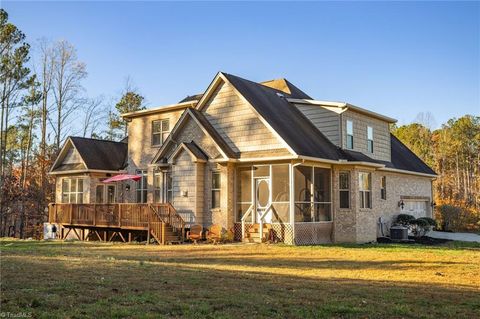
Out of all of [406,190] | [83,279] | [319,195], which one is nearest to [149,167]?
[319,195]

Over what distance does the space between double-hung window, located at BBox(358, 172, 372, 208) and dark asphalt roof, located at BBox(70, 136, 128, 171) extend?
47.5 feet

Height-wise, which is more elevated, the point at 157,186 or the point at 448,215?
the point at 157,186

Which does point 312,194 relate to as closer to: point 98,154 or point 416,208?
point 416,208

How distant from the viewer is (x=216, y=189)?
74.0ft

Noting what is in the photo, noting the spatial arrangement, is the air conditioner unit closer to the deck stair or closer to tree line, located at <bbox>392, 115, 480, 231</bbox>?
the deck stair

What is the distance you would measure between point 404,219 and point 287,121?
9.35 m

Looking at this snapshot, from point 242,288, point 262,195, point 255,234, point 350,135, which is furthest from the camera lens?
point 350,135

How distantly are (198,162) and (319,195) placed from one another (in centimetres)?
572

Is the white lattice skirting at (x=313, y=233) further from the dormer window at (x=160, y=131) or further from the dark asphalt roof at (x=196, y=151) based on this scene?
the dormer window at (x=160, y=131)

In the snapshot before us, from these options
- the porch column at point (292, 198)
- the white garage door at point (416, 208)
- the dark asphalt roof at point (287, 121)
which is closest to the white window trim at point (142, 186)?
the dark asphalt roof at point (287, 121)

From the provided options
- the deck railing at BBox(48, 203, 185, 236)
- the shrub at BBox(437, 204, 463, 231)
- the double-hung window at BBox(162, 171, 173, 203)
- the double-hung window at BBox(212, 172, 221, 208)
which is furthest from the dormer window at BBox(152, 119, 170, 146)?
the shrub at BBox(437, 204, 463, 231)

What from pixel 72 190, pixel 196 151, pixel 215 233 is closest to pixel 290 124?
pixel 196 151

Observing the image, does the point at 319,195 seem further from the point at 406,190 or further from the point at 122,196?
the point at 122,196

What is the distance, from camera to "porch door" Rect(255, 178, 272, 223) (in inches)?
846
